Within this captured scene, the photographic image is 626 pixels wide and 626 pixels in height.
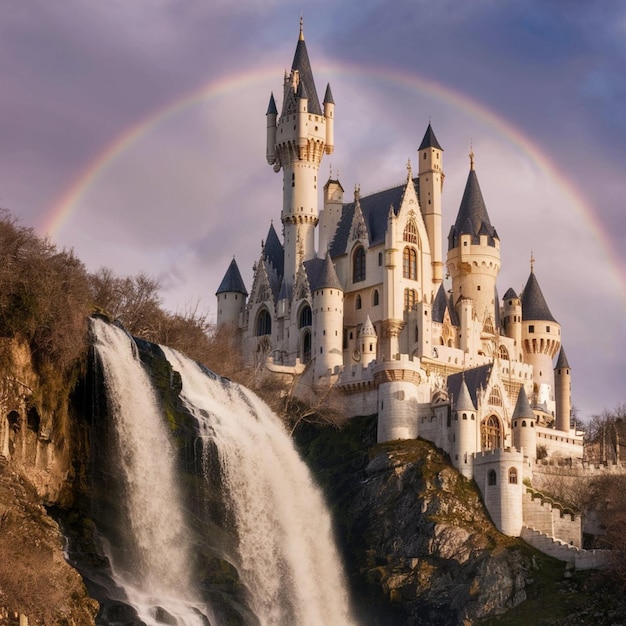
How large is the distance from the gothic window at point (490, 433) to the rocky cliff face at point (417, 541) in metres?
4.08

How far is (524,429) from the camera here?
99688 mm

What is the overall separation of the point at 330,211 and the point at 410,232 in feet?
34.8

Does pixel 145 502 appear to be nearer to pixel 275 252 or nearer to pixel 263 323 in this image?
pixel 263 323

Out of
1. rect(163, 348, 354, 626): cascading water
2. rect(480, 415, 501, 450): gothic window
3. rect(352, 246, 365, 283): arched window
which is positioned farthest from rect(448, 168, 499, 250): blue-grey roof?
rect(163, 348, 354, 626): cascading water

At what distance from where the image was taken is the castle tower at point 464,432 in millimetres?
95188

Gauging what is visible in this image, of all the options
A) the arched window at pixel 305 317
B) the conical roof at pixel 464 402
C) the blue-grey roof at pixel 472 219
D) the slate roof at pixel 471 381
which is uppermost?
the blue-grey roof at pixel 472 219

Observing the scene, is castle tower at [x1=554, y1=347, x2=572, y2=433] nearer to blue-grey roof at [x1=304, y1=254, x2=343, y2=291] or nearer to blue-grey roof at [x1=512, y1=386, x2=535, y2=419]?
blue-grey roof at [x1=512, y1=386, x2=535, y2=419]

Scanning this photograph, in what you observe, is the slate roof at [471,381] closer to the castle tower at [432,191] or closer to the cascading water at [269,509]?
the cascading water at [269,509]

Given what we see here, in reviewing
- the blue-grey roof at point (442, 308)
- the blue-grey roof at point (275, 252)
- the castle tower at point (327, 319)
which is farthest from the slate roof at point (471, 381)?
the blue-grey roof at point (275, 252)

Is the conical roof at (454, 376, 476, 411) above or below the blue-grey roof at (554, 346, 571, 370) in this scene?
below

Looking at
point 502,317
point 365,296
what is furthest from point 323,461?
point 502,317

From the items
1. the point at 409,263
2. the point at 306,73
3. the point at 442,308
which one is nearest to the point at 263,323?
the point at 409,263

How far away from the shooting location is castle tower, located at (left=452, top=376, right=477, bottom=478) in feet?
312

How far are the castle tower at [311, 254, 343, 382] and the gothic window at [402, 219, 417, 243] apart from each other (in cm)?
723
